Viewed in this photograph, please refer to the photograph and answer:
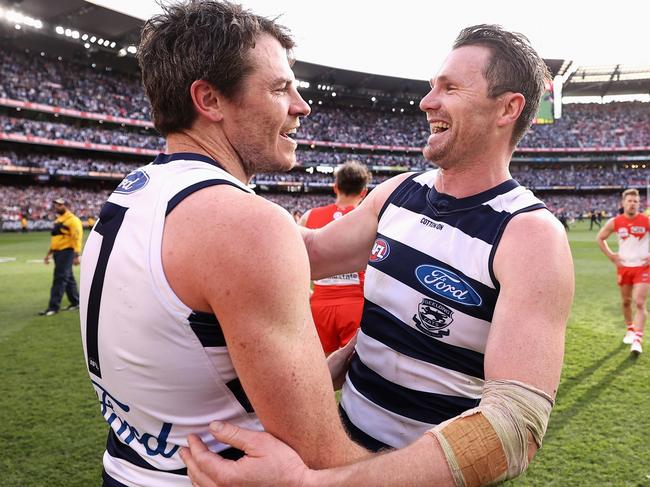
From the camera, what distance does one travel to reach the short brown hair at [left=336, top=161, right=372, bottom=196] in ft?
19.2

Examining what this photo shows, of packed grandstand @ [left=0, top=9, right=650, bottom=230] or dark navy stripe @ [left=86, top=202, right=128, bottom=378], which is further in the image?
packed grandstand @ [left=0, top=9, right=650, bottom=230]

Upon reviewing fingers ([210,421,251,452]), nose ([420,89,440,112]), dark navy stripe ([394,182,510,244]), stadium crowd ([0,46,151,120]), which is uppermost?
stadium crowd ([0,46,151,120])

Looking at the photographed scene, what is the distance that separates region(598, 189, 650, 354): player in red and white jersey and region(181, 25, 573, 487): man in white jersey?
21.7 ft

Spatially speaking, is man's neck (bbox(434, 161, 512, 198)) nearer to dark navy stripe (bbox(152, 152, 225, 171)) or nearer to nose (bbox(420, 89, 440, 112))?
nose (bbox(420, 89, 440, 112))

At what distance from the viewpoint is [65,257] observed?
9977 mm

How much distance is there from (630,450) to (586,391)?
1470 mm

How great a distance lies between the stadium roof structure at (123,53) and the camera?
37875 millimetres

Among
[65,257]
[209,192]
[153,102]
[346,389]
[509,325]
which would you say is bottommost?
[65,257]

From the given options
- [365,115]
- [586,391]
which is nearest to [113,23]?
[365,115]

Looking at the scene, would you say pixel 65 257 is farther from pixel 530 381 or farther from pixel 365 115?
pixel 365 115

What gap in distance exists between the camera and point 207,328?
3.85 feet

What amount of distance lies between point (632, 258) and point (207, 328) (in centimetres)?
855

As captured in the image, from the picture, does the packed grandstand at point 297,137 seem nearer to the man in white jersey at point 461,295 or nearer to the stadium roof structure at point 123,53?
the stadium roof structure at point 123,53

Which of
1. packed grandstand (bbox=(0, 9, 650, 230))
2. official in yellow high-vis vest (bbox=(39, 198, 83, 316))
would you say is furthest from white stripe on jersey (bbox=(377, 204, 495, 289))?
packed grandstand (bbox=(0, 9, 650, 230))
